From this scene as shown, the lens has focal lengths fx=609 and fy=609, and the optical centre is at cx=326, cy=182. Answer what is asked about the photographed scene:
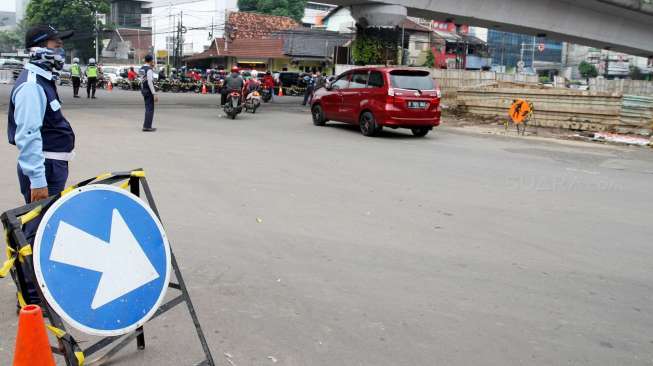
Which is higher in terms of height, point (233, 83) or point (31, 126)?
point (233, 83)

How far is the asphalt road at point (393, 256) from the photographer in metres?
3.71

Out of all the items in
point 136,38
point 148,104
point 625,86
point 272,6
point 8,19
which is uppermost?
point 8,19

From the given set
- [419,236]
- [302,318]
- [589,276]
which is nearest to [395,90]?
[419,236]

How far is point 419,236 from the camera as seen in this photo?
6094 mm

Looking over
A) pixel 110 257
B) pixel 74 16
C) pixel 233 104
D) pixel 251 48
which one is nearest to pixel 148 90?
pixel 233 104

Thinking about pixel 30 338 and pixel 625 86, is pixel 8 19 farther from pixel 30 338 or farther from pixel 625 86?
pixel 30 338

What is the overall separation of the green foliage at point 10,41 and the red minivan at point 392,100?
11090 cm

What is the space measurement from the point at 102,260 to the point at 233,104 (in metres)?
15.7

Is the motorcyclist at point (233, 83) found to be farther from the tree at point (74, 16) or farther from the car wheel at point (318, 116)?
the tree at point (74, 16)

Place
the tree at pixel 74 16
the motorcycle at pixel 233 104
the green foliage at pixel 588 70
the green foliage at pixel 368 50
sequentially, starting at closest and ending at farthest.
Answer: the motorcycle at pixel 233 104 < the green foliage at pixel 368 50 < the tree at pixel 74 16 < the green foliage at pixel 588 70

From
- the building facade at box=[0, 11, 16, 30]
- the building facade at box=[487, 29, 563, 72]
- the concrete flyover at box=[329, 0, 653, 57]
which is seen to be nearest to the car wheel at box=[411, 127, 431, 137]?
the concrete flyover at box=[329, 0, 653, 57]

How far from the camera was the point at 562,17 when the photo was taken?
29.0 metres

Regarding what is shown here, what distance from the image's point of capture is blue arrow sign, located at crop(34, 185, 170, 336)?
2678 mm

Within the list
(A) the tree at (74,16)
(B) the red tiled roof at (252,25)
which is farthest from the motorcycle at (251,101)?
(A) the tree at (74,16)
